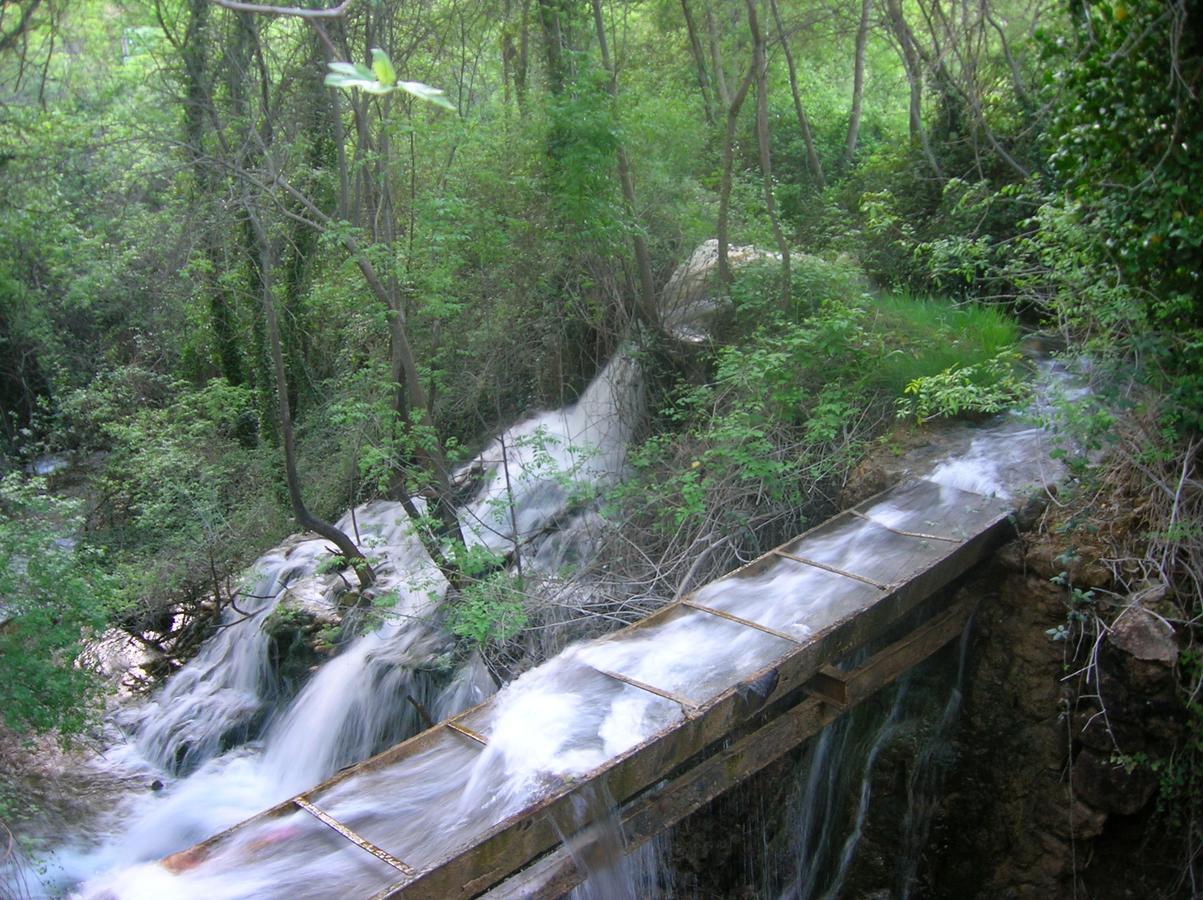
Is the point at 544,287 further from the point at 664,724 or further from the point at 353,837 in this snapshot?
the point at 353,837

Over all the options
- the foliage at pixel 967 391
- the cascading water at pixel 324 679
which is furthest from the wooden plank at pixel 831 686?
the cascading water at pixel 324 679

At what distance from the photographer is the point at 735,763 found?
18.0ft

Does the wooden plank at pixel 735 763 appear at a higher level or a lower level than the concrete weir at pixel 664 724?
lower

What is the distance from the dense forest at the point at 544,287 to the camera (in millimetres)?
5754

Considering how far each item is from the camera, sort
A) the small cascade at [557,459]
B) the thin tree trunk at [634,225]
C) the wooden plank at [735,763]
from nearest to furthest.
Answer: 1. the wooden plank at [735,763]
2. the small cascade at [557,459]
3. the thin tree trunk at [634,225]

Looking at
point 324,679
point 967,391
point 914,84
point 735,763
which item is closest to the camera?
point 735,763

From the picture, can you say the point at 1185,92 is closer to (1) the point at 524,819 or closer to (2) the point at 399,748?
(1) the point at 524,819

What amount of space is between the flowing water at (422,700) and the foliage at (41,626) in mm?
1155

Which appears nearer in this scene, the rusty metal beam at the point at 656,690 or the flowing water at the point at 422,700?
the flowing water at the point at 422,700

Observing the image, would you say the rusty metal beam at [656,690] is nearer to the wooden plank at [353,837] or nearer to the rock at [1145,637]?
the wooden plank at [353,837]

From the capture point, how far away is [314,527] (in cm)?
985

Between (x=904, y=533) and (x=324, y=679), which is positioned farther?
(x=324, y=679)

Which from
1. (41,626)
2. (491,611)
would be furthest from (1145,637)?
(41,626)

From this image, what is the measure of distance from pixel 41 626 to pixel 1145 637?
280 inches
